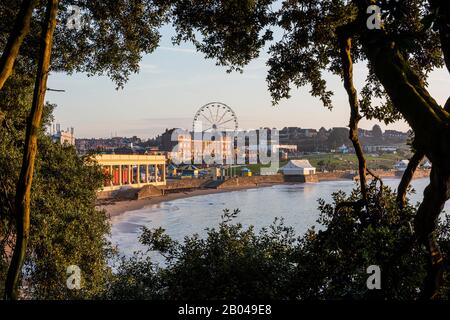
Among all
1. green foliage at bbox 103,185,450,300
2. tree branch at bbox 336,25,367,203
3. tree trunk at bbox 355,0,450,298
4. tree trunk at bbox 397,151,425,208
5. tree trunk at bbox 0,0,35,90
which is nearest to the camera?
tree trunk at bbox 355,0,450,298

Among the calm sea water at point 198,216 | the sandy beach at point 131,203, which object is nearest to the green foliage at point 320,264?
the calm sea water at point 198,216

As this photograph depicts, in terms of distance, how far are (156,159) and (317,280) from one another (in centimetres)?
11400

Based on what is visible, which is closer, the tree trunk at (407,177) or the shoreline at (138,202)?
the tree trunk at (407,177)

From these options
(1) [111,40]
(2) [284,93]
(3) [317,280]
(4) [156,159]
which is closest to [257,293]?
(3) [317,280]

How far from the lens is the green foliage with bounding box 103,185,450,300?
21.3ft

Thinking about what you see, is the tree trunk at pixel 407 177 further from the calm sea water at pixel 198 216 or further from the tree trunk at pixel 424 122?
the calm sea water at pixel 198 216

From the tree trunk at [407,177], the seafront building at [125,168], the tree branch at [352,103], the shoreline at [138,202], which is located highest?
the tree branch at [352,103]

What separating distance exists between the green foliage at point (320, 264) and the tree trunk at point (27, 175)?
2328 millimetres

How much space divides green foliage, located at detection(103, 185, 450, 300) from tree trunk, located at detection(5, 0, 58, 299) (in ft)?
7.64

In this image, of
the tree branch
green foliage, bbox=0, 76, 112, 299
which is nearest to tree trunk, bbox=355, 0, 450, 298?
the tree branch

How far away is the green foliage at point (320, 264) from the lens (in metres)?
6.50

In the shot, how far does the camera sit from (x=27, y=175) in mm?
6535

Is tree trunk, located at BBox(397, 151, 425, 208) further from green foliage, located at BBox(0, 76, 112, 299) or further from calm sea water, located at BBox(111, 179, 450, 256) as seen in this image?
calm sea water, located at BBox(111, 179, 450, 256)
